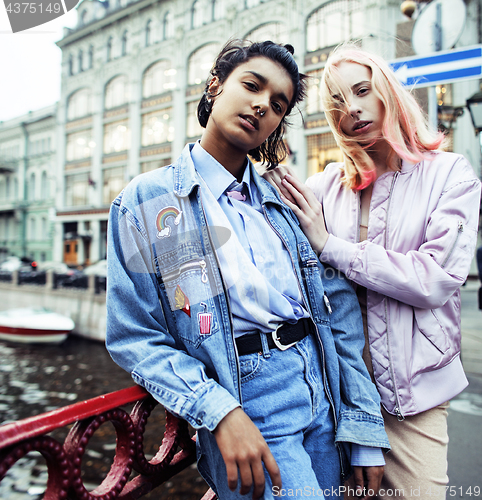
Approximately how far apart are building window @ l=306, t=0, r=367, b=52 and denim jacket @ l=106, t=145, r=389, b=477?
21901mm

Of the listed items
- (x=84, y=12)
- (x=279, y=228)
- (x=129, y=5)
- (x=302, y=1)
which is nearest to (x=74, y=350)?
(x=279, y=228)

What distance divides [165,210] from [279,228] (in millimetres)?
542

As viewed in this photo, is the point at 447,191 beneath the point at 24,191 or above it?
beneath

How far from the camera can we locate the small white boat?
16.3 metres

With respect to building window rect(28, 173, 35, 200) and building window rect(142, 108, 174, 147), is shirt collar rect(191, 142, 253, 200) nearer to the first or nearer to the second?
building window rect(142, 108, 174, 147)

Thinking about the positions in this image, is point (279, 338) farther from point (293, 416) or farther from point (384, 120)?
point (384, 120)

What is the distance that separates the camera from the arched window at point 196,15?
87.5 ft

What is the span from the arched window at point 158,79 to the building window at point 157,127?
5.36 ft

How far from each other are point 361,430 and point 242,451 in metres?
0.66

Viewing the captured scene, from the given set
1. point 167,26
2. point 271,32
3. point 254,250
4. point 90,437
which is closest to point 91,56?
point 167,26

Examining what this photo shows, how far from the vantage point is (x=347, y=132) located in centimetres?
201

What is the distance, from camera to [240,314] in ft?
4.64

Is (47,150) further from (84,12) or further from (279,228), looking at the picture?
(279,228)

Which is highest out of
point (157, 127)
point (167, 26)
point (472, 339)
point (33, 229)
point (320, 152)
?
point (167, 26)
